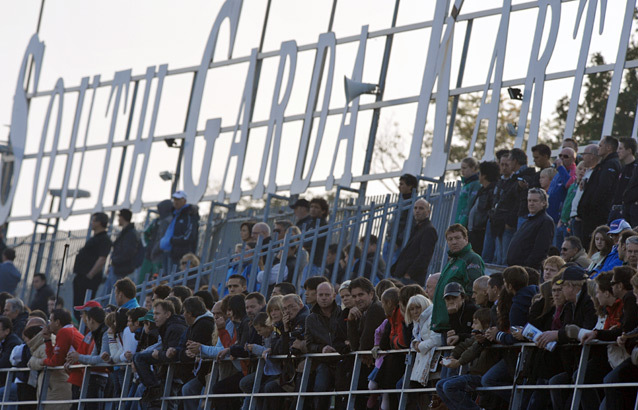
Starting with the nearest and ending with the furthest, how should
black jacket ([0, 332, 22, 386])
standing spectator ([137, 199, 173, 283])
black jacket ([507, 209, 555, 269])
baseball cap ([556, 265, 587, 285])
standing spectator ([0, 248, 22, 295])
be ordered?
baseball cap ([556, 265, 587, 285])
black jacket ([507, 209, 555, 269])
black jacket ([0, 332, 22, 386])
standing spectator ([137, 199, 173, 283])
standing spectator ([0, 248, 22, 295])

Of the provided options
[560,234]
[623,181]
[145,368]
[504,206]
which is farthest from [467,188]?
[145,368]

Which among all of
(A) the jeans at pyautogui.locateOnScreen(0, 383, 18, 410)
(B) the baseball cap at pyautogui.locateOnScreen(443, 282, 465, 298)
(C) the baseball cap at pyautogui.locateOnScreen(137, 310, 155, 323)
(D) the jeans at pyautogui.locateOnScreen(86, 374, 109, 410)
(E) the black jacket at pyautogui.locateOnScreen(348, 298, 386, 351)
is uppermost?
(B) the baseball cap at pyautogui.locateOnScreen(443, 282, 465, 298)

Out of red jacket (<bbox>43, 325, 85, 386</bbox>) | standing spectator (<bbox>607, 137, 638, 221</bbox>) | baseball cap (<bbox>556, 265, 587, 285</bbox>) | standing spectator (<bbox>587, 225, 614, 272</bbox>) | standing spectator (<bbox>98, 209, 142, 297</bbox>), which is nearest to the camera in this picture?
baseball cap (<bbox>556, 265, 587, 285</bbox>)

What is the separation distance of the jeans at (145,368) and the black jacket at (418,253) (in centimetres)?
282

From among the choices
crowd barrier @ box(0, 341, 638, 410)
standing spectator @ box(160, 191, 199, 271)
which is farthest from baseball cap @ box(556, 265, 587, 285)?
standing spectator @ box(160, 191, 199, 271)

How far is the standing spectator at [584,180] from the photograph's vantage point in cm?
1320

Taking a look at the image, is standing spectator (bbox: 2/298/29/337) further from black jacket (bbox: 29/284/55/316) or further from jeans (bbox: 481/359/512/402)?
jeans (bbox: 481/359/512/402)

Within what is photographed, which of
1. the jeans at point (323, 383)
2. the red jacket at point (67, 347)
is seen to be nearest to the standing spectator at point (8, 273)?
the red jacket at point (67, 347)

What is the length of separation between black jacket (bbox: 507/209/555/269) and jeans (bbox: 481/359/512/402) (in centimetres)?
306

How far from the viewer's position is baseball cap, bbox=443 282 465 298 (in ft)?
35.2

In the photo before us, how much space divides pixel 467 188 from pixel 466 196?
92mm

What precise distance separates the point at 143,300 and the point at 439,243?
12.9ft

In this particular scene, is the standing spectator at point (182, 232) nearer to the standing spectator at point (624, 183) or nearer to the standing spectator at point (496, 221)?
the standing spectator at point (496, 221)

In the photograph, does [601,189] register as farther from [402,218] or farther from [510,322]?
[510,322]
